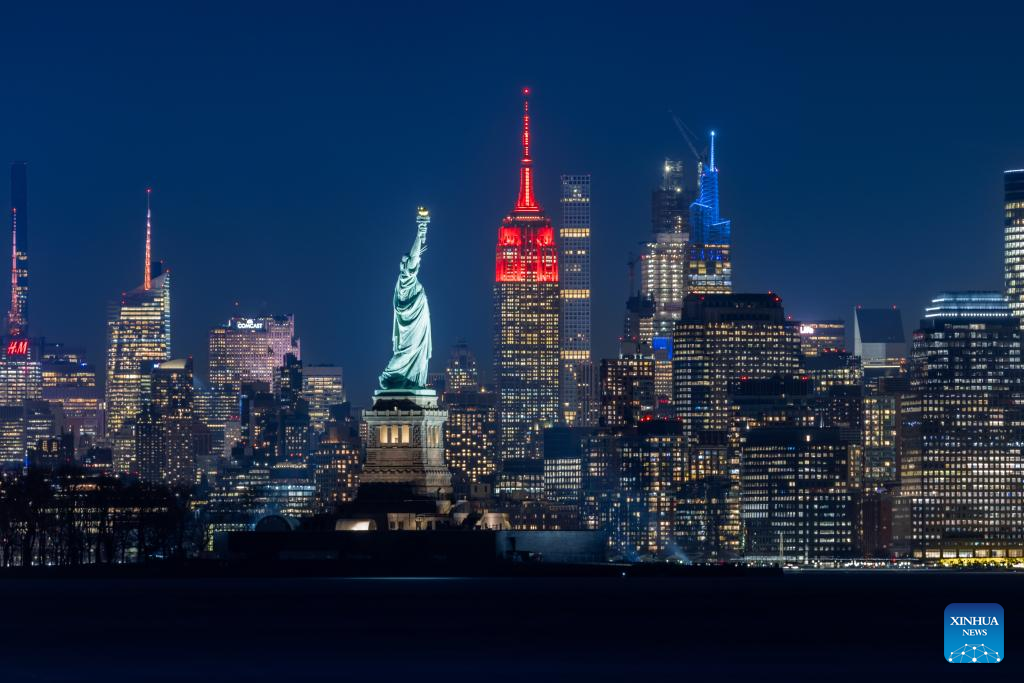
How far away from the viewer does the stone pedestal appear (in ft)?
632

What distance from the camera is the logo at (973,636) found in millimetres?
92562

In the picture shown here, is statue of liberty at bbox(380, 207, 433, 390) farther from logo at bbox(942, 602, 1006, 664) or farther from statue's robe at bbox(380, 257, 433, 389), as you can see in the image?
logo at bbox(942, 602, 1006, 664)

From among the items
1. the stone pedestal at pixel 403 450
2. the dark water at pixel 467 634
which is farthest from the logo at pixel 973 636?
the stone pedestal at pixel 403 450

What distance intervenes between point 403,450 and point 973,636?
313 feet

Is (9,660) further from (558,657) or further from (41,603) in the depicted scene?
(41,603)

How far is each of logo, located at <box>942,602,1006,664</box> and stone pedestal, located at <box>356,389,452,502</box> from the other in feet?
270

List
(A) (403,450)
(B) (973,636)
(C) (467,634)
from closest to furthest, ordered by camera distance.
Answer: (B) (973,636), (C) (467,634), (A) (403,450)

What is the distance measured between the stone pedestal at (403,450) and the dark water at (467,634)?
722cm

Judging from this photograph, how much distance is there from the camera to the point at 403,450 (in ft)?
633

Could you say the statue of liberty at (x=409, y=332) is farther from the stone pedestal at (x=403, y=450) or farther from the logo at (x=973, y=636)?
the logo at (x=973, y=636)

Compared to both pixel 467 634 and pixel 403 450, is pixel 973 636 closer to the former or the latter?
pixel 467 634

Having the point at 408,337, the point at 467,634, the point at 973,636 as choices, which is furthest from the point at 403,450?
the point at 973,636

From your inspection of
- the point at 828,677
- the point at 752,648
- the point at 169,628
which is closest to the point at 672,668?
the point at 828,677

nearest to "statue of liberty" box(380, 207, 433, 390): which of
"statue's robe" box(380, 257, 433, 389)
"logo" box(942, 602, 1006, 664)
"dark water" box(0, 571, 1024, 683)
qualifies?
"statue's robe" box(380, 257, 433, 389)
